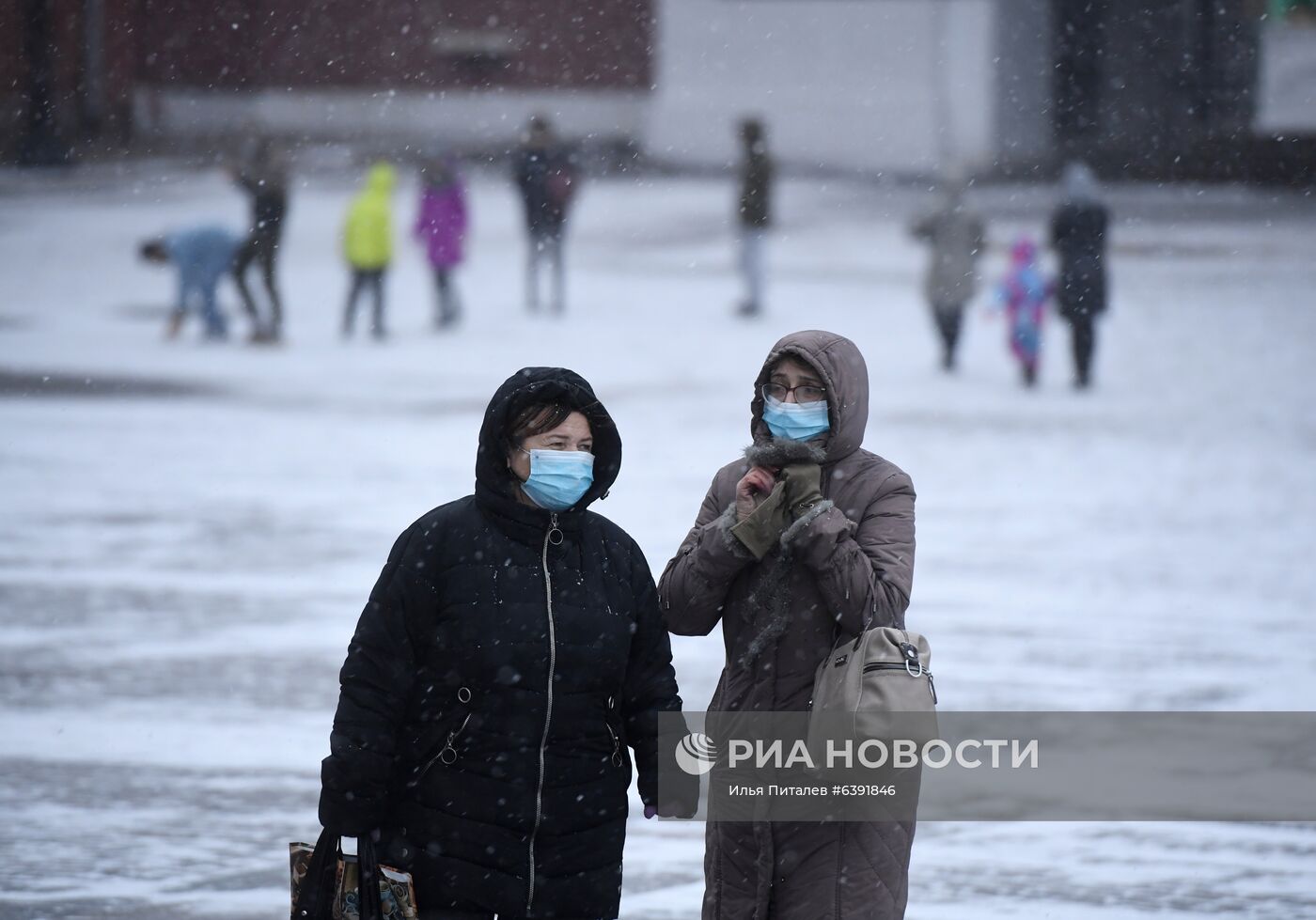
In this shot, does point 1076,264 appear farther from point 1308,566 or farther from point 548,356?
Answer: point 1308,566

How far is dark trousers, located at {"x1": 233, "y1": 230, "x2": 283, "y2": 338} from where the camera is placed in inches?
683

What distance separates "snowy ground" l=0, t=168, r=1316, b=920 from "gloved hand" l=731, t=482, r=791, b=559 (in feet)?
5.97

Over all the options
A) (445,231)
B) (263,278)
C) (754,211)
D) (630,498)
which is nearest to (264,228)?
(263,278)

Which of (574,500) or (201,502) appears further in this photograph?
(201,502)

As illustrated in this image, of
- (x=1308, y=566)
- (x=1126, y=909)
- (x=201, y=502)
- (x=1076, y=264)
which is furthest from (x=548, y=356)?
(x=1126, y=909)

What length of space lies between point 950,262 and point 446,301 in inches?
195

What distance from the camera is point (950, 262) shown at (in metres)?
16.4

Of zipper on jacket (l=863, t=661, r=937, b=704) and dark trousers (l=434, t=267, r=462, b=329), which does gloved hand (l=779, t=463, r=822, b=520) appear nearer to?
zipper on jacket (l=863, t=661, r=937, b=704)

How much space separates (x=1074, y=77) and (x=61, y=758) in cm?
2407

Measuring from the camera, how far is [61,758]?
6.29 metres

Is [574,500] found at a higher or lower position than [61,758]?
higher

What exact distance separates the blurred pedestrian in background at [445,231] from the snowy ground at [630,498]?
0.40 m

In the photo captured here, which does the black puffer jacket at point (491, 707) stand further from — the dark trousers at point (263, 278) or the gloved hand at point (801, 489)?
the dark trousers at point (263, 278)

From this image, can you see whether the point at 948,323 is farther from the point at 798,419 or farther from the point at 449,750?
the point at 449,750
